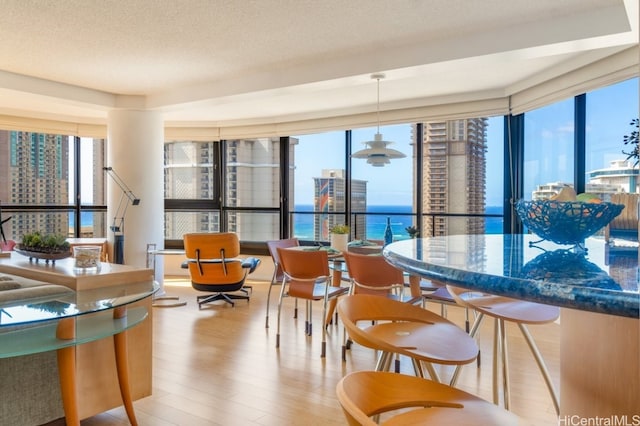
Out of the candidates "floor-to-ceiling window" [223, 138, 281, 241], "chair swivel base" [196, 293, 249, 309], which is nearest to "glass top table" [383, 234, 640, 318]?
"chair swivel base" [196, 293, 249, 309]

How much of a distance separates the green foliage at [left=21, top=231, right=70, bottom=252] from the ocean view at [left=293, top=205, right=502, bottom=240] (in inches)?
151

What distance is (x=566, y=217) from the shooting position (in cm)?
127

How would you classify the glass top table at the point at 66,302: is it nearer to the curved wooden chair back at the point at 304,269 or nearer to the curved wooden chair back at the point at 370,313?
the curved wooden chair back at the point at 370,313

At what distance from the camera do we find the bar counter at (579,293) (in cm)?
71

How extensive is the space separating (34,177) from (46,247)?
4.96 m

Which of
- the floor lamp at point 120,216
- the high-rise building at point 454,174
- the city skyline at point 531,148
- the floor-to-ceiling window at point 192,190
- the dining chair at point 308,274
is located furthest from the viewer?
the floor-to-ceiling window at point 192,190

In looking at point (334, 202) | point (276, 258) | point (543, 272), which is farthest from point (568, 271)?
point (334, 202)

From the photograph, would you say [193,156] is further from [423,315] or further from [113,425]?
[423,315]

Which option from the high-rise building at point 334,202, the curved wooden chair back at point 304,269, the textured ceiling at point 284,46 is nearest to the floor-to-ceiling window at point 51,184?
the textured ceiling at point 284,46

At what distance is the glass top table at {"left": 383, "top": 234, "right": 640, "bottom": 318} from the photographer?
682mm

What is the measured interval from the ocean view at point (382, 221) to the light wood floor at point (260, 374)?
1.41 m

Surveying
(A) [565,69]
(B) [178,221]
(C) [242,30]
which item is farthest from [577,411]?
(B) [178,221]

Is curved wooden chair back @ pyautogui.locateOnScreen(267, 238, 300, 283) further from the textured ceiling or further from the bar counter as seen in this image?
the bar counter

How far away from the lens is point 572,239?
1.33 meters
